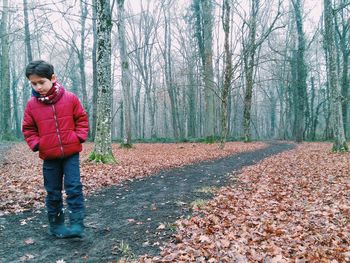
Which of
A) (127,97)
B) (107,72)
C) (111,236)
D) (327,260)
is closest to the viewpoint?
(327,260)

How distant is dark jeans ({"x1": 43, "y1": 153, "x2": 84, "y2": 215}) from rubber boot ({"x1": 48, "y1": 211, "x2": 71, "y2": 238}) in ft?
0.49

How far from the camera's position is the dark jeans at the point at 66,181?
3934mm

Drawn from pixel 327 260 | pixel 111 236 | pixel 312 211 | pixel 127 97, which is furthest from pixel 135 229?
pixel 127 97

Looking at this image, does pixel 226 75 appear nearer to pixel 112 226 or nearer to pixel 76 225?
pixel 112 226

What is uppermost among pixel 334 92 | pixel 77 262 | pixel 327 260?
pixel 334 92

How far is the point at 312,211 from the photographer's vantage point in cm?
579

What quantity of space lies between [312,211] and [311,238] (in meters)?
1.40

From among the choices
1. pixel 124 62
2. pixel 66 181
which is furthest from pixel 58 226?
pixel 124 62

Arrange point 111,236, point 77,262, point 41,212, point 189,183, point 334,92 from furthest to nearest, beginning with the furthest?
point 334,92, point 189,183, point 41,212, point 111,236, point 77,262

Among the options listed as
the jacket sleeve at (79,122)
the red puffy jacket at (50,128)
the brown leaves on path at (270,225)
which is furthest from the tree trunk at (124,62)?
the red puffy jacket at (50,128)

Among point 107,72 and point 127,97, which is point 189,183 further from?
point 127,97

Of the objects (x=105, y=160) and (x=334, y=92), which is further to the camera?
(x=334, y=92)

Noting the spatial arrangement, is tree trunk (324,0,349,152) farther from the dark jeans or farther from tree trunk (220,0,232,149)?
the dark jeans

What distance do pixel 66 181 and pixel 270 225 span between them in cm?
309
